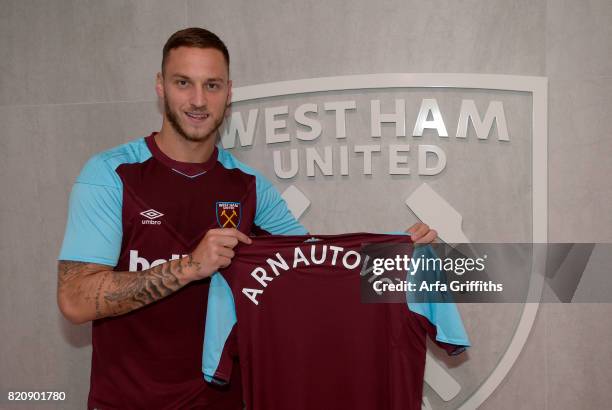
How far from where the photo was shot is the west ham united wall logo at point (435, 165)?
212 cm

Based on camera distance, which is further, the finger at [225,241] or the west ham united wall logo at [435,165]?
the west ham united wall logo at [435,165]

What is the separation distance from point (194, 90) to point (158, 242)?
444 mm

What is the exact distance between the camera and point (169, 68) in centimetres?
166

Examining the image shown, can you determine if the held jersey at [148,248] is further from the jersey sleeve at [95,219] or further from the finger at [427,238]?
the finger at [427,238]

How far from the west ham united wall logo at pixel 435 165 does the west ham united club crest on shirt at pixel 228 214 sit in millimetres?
494

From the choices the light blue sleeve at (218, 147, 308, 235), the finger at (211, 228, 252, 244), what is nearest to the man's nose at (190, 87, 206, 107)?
the light blue sleeve at (218, 147, 308, 235)

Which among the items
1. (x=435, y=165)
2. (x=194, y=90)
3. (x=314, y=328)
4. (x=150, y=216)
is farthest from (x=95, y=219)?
(x=435, y=165)

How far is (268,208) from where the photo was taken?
75.4 inches

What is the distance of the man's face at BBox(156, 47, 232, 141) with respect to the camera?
1.64m

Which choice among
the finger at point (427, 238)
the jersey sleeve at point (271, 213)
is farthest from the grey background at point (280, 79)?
the finger at point (427, 238)

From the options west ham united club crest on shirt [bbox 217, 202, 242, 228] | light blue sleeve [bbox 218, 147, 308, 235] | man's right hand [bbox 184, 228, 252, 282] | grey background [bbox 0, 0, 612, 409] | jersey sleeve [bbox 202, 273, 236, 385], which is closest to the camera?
man's right hand [bbox 184, 228, 252, 282]

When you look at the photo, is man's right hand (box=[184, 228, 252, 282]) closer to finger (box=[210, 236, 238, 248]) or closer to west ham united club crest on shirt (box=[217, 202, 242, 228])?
A: finger (box=[210, 236, 238, 248])

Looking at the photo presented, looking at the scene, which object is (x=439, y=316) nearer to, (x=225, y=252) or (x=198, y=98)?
(x=225, y=252)

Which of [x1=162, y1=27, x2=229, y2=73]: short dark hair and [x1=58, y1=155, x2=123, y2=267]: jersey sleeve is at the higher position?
[x1=162, y1=27, x2=229, y2=73]: short dark hair
